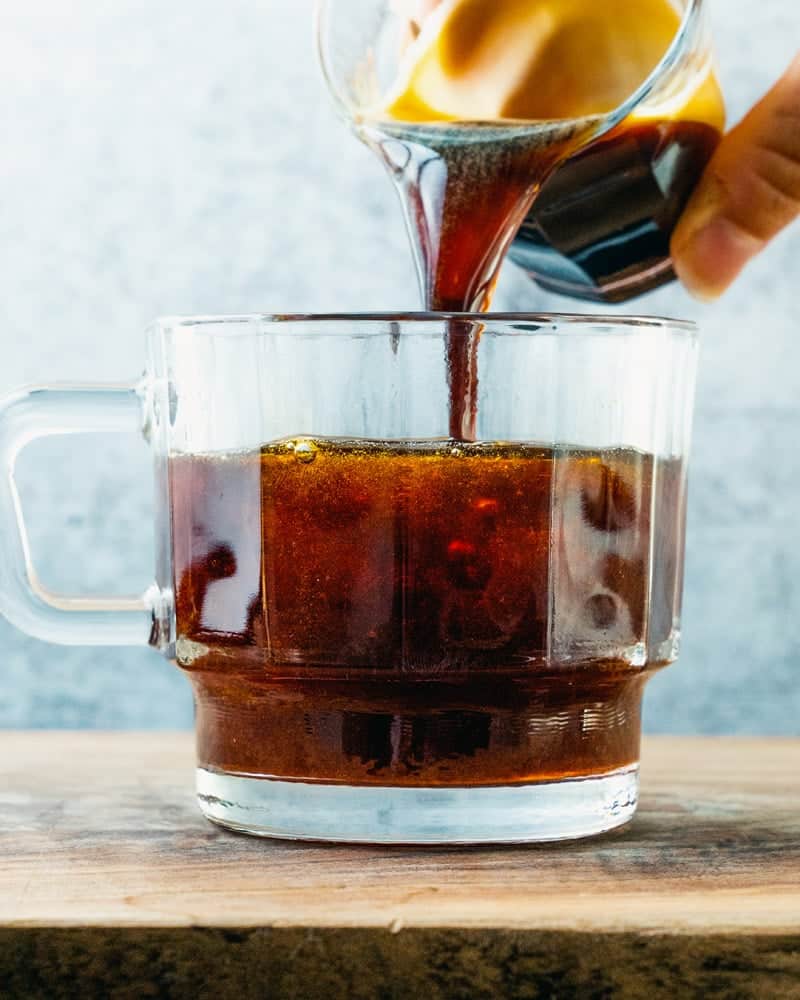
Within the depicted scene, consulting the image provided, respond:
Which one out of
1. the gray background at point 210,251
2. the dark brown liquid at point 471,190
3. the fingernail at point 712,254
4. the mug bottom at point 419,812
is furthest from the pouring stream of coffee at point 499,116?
the gray background at point 210,251

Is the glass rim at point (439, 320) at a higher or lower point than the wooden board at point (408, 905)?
higher

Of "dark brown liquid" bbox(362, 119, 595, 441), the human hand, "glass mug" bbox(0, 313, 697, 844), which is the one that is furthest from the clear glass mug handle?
the human hand

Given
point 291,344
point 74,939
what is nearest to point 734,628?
point 291,344

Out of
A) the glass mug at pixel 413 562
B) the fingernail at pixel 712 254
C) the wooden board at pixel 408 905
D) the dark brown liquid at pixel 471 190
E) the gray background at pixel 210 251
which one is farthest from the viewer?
the gray background at pixel 210 251

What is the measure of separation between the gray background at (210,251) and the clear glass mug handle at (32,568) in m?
0.56

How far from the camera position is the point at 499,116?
74 centimetres

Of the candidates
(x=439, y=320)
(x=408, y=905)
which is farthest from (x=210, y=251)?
(x=408, y=905)

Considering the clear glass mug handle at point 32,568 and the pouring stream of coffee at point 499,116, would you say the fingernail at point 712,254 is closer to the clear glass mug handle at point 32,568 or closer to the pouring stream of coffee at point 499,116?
the pouring stream of coffee at point 499,116

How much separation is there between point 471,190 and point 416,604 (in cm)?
23

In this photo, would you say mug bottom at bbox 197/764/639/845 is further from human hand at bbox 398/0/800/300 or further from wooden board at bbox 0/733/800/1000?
human hand at bbox 398/0/800/300

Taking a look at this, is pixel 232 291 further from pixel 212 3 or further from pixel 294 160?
pixel 212 3

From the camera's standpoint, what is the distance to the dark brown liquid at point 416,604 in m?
0.61

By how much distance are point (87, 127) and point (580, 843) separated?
86 centimetres

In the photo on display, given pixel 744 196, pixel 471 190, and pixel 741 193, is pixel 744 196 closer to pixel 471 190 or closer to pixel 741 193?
pixel 741 193
